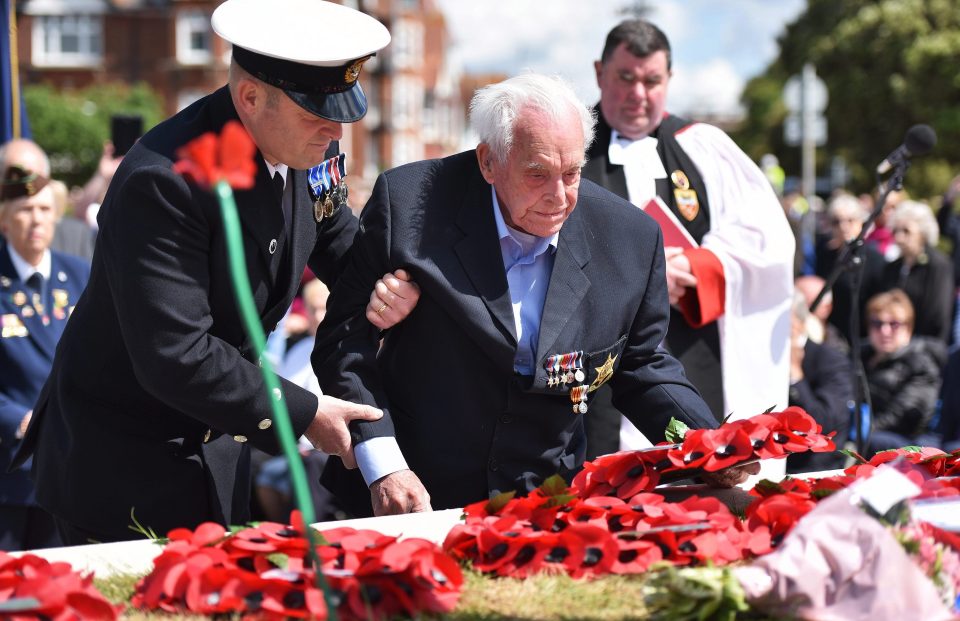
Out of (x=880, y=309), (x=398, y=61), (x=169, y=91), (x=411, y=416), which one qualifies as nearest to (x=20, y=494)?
(x=411, y=416)

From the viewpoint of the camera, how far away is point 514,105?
2969mm

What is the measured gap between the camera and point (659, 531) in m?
2.35

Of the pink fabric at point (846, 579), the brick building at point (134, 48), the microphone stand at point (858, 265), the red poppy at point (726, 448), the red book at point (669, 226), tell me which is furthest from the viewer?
the brick building at point (134, 48)

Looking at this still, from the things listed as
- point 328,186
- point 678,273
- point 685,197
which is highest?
point 328,186

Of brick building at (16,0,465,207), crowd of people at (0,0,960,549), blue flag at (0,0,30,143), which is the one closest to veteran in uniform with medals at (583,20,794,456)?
crowd of people at (0,0,960,549)

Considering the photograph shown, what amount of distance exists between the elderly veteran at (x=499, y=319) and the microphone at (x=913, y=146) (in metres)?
2.05

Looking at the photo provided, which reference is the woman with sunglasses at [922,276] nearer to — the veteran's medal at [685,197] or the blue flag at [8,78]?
the veteran's medal at [685,197]

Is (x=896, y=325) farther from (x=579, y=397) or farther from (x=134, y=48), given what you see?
(x=134, y=48)

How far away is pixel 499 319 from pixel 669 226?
1.49 m

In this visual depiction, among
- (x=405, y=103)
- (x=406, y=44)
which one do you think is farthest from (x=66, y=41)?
(x=406, y=44)

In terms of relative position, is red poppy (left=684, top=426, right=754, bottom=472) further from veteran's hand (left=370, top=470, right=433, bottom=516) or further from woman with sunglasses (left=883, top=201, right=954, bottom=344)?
woman with sunglasses (left=883, top=201, right=954, bottom=344)

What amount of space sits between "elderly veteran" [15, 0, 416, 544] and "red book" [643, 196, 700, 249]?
1.46 metres

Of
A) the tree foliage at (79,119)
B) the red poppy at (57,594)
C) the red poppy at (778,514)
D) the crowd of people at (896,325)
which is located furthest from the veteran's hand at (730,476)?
the tree foliage at (79,119)

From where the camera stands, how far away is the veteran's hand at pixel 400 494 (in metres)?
2.93
